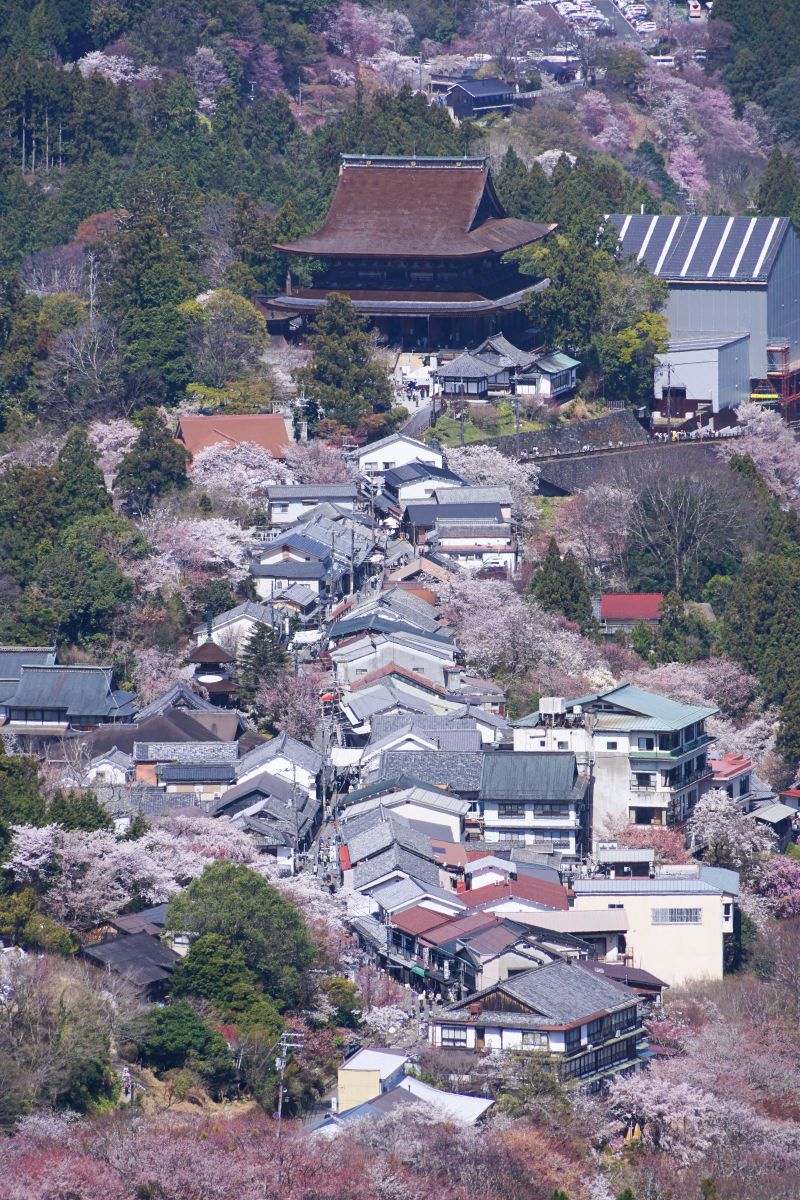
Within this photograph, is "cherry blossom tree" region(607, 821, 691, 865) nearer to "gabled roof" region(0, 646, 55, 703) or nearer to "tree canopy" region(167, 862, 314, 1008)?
"tree canopy" region(167, 862, 314, 1008)

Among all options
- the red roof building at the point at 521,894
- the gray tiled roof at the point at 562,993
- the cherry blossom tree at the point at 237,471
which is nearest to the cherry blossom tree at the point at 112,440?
the cherry blossom tree at the point at 237,471

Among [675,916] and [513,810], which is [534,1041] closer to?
[675,916]

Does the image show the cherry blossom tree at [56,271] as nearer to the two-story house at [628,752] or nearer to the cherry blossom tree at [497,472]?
the cherry blossom tree at [497,472]

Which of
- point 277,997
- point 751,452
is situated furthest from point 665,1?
point 277,997

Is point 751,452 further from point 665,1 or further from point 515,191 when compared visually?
point 665,1

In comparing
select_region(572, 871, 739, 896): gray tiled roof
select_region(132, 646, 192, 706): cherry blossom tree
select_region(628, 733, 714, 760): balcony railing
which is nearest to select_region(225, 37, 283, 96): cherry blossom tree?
select_region(132, 646, 192, 706): cherry blossom tree

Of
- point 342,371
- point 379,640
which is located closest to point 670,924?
point 379,640
